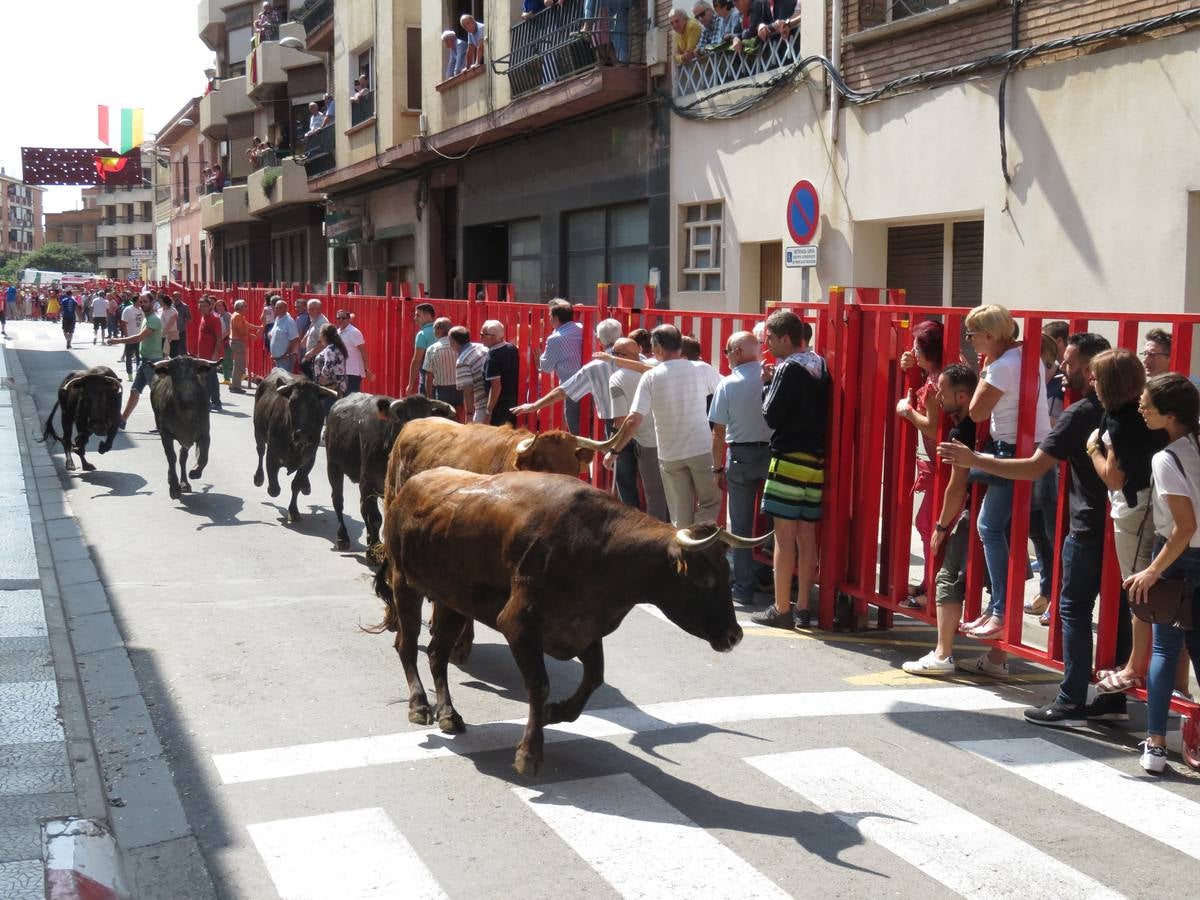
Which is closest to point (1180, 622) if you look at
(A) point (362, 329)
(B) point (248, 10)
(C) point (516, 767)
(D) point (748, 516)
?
(C) point (516, 767)

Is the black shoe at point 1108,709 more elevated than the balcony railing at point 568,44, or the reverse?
the balcony railing at point 568,44

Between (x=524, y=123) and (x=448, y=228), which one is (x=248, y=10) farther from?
(x=524, y=123)

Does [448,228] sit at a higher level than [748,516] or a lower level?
higher

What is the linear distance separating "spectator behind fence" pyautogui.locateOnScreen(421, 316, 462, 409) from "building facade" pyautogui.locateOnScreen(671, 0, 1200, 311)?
4.17 metres

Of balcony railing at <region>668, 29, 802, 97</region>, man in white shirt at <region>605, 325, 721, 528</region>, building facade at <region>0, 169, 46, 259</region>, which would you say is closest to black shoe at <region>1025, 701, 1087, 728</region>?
man in white shirt at <region>605, 325, 721, 528</region>

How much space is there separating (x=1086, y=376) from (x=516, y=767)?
3.74 metres

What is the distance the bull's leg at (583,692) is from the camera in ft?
19.9

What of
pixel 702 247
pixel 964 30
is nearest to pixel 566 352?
pixel 964 30

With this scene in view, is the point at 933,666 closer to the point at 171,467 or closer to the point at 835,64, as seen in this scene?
the point at 171,467

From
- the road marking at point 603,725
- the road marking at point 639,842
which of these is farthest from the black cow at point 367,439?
the road marking at point 639,842

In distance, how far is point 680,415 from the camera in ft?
31.1

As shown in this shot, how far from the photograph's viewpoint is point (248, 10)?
176 feet

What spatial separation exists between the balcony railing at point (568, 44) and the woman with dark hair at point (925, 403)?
11823 mm

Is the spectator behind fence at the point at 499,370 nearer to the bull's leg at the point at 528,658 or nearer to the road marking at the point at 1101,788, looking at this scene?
the bull's leg at the point at 528,658
